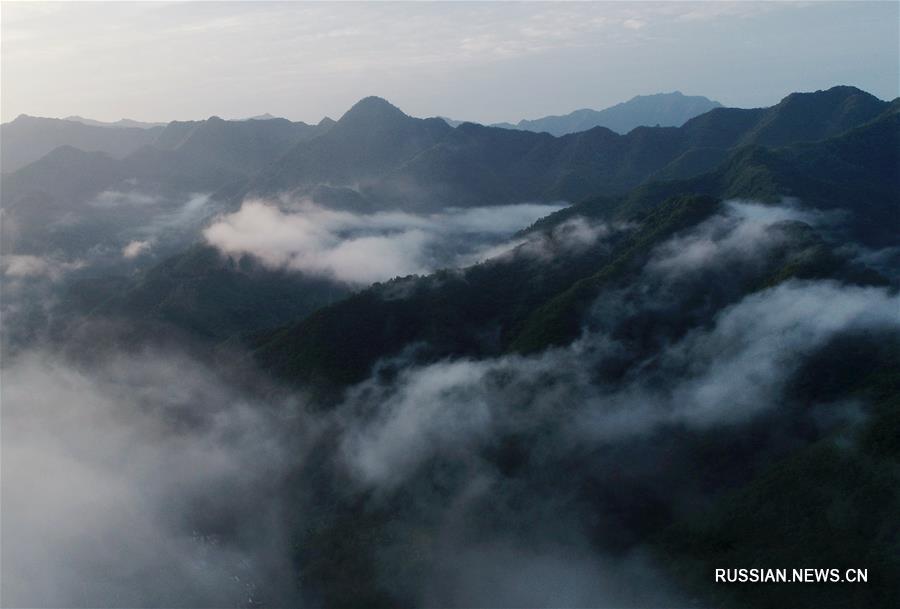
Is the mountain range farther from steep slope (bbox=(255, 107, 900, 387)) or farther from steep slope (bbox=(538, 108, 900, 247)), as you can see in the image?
steep slope (bbox=(538, 108, 900, 247))

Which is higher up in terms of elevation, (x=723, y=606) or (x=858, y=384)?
(x=858, y=384)

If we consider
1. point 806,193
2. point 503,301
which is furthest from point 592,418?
point 806,193

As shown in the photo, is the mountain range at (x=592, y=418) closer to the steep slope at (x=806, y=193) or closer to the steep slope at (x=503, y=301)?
the steep slope at (x=503, y=301)

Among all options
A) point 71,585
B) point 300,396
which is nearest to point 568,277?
point 300,396

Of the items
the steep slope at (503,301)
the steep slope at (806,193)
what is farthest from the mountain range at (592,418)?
the steep slope at (806,193)

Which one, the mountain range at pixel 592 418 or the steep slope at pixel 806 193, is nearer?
the mountain range at pixel 592 418

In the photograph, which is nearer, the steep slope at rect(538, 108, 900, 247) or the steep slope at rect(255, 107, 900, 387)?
the steep slope at rect(255, 107, 900, 387)

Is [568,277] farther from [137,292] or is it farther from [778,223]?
[137,292]

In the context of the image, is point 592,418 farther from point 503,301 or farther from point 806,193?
point 806,193

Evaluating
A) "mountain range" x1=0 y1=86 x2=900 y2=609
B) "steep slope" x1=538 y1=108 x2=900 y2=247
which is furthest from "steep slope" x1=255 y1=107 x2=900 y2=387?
"steep slope" x1=538 y1=108 x2=900 y2=247

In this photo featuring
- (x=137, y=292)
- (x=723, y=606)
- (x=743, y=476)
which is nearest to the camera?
(x=723, y=606)

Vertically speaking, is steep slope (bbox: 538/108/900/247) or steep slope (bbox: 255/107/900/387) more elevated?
steep slope (bbox: 538/108/900/247)
